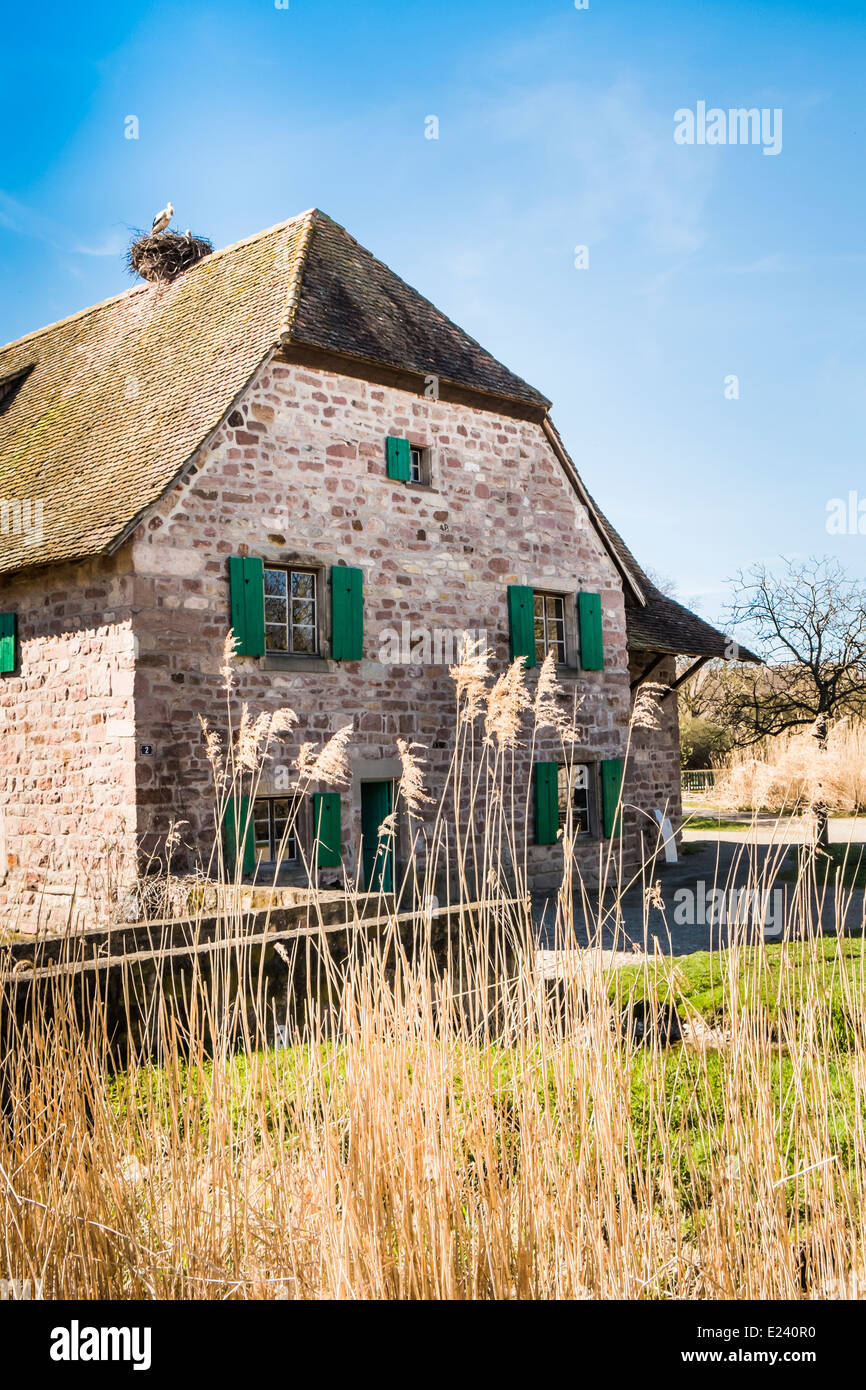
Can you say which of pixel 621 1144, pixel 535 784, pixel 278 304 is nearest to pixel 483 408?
pixel 278 304

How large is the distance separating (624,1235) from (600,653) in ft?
37.5

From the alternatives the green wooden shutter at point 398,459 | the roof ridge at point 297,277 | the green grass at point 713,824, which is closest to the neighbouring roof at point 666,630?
the green wooden shutter at point 398,459

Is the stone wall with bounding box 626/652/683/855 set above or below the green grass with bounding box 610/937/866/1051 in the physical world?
above

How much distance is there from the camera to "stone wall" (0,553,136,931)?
9461mm

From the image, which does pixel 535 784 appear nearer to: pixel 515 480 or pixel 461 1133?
pixel 515 480

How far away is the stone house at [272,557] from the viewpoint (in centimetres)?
966

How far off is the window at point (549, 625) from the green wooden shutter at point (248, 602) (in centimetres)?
415

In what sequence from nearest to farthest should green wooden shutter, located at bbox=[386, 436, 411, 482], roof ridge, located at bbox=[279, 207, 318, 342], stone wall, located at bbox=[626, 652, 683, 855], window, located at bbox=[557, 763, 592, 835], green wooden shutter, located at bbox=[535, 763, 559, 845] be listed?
roof ridge, located at bbox=[279, 207, 318, 342]
green wooden shutter, located at bbox=[386, 436, 411, 482]
green wooden shutter, located at bbox=[535, 763, 559, 845]
window, located at bbox=[557, 763, 592, 835]
stone wall, located at bbox=[626, 652, 683, 855]

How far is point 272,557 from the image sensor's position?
1052 cm

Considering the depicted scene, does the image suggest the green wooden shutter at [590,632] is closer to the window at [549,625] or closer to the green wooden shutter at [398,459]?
the window at [549,625]

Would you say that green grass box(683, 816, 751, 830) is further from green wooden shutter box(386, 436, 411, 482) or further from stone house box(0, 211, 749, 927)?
green wooden shutter box(386, 436, 411, 482)

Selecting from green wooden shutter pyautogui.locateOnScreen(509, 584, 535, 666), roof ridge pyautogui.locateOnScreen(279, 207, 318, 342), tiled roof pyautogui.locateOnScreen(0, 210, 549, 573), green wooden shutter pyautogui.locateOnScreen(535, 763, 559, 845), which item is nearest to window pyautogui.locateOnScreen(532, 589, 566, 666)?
green wooden shutter pyautogui.locateOnScreen(509, 584, 535, 666)

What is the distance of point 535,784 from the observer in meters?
12.6

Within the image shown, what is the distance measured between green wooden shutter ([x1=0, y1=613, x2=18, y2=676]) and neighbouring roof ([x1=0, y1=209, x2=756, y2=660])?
25.0 inches
